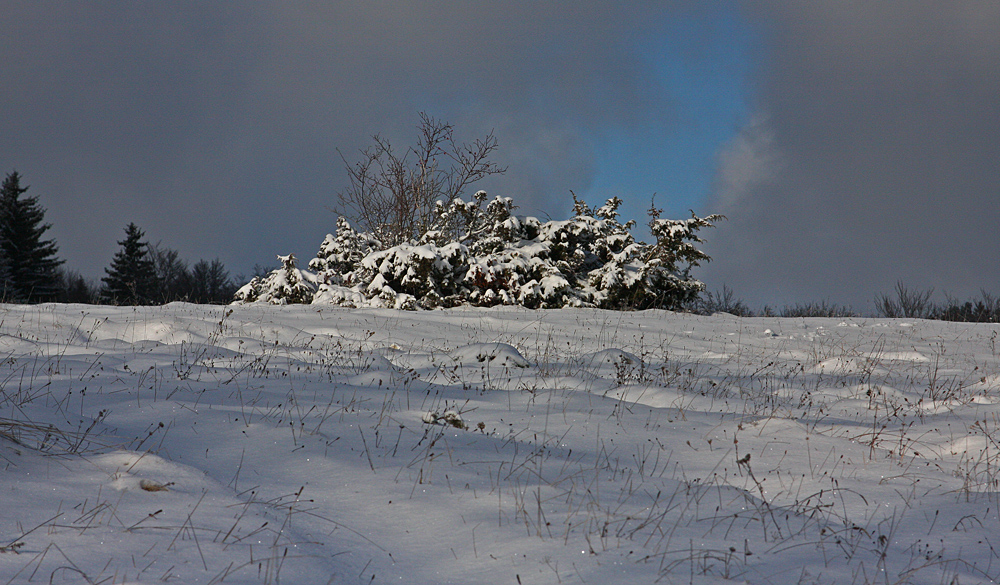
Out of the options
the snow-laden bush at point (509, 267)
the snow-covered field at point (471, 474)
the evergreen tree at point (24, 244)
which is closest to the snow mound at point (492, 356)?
the snow-covered field at point (471, 474)

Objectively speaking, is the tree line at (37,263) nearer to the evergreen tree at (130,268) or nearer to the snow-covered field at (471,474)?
the evergreen tree at (130,268)

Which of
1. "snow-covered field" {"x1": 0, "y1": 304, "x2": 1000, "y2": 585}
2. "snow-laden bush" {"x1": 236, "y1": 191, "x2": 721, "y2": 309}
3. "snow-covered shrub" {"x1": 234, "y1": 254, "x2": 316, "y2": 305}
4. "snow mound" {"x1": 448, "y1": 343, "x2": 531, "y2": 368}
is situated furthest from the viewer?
"snow-covered shrub" {"x1": 234, "y1": 254, "x2": 316, "y2": 305}

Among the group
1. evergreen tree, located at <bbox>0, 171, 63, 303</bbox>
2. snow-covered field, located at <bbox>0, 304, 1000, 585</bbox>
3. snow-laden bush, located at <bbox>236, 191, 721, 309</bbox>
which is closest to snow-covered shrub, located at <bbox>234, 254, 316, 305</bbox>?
snow-laden bush, located at <bbox>236, 191, 721, 309</bbox>

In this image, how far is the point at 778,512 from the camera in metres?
3.21

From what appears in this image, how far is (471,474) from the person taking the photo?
11.6 feet

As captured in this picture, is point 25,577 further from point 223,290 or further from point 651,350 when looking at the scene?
point 223,290

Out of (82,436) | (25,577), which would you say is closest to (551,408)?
(82,436)

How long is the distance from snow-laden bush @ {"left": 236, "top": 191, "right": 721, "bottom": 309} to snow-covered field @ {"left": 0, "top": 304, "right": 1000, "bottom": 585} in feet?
28.8

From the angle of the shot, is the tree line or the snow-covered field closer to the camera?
the snow-covered field

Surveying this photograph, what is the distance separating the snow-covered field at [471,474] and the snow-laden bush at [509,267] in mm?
8791

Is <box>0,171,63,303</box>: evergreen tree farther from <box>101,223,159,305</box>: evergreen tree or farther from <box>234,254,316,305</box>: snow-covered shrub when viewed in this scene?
<box>234,254,316,305</box>: snow-covered shrub

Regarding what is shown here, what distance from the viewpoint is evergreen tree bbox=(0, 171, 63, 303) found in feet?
118

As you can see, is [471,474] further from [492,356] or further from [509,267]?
[509,267]

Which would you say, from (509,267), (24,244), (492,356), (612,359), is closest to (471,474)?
(492,356)
